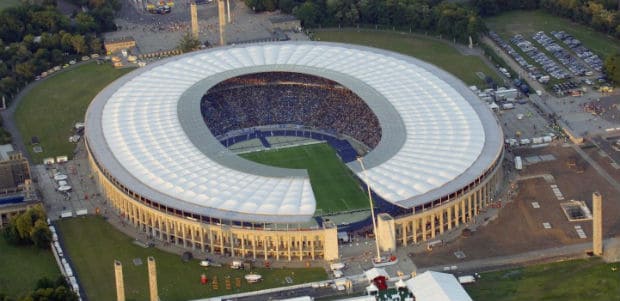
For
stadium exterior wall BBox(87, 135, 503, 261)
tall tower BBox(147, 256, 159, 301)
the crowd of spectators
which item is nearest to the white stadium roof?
stadium exterior wall BBox(87, 135, 503, 261)

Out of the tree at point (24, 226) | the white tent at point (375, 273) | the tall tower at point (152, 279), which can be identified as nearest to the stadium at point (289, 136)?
the white tent at point (375, 273)

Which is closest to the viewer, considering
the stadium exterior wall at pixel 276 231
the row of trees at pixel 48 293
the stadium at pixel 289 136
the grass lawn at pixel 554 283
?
the row of trees at pixel 48 293

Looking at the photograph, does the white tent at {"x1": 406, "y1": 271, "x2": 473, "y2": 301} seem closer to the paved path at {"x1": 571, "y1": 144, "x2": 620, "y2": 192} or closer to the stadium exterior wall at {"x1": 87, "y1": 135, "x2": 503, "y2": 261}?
the stadium exterior wall at {"x1": 87, "y1": 135, "x2": 503, "y2": 261}

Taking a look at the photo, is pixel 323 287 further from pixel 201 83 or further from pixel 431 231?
pixel 201 83

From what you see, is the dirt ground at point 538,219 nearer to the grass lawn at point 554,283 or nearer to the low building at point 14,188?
the grass lawn at point 554,283

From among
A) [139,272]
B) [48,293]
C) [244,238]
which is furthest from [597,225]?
[48,293]

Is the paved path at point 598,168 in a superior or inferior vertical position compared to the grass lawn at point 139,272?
superior

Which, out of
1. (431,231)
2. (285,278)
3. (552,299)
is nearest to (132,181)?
(285,278)
